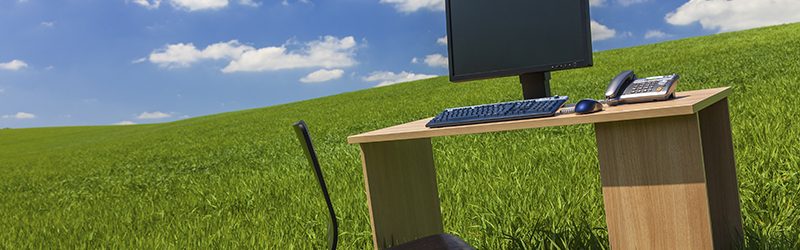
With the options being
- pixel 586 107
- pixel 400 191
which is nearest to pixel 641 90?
pixel 586 107

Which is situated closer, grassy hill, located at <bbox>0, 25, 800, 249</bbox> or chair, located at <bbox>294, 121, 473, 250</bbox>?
chair, located at <bbox>294, 121, 473, 250</bbox>

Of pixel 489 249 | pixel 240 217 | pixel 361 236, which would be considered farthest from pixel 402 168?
pixel 240 217

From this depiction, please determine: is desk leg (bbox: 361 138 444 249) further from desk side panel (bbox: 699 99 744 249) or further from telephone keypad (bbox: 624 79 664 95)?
desk side panel (bbox: 699 99 744 249)

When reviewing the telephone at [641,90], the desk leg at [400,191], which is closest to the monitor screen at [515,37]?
the telephone at [641,90]

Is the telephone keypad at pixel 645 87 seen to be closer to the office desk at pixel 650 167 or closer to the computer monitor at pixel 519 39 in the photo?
the office desk at pixel 650 167

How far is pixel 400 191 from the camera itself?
3.54m

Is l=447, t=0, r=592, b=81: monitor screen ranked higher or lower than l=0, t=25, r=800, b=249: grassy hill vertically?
higher

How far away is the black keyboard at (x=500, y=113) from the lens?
271 centimetres

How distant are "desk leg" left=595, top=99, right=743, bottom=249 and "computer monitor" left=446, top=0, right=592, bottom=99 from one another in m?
0.71

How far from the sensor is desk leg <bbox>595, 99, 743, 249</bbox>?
7.98 ft

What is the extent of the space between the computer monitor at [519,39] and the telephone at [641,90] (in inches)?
12.9

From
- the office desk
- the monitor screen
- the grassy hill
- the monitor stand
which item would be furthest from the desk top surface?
the grassy hill

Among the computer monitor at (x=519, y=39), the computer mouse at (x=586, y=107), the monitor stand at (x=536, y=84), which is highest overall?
the computer monitor at (x=519, y=39)

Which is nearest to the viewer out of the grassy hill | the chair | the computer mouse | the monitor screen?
the chair
